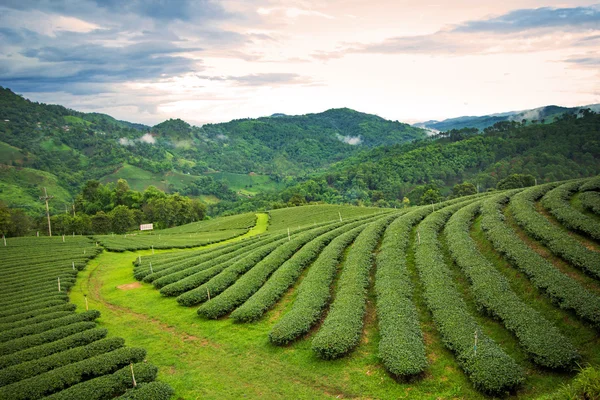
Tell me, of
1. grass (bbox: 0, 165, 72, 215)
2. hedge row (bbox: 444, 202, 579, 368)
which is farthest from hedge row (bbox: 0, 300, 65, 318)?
grass (bbox: 0, 165, 72, 215)

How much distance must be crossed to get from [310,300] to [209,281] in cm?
1138

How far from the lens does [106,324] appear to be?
2659 cm

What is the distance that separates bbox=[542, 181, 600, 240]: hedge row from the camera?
2336cm

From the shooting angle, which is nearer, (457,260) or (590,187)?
(457,260)

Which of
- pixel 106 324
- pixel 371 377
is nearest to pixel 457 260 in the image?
pixel 371 377

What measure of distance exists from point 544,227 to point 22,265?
53940 millimetres

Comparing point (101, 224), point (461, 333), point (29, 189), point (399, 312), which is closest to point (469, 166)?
point (101, 224)

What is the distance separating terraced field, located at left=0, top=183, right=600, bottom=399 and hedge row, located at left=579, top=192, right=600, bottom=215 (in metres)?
0.15

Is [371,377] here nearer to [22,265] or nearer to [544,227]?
[544,227]

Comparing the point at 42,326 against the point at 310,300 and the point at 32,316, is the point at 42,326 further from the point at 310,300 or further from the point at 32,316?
the point at 310,300

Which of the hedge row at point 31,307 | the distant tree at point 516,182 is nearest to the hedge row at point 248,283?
the hedge row at point 31,307

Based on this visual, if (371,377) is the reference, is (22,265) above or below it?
above

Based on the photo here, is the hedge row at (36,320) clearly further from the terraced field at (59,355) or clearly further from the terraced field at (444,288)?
the terraced field at (444,288)

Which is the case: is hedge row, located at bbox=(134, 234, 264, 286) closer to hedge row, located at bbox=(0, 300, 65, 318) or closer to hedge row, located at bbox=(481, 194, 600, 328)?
hedge row, located at bbox=(0, 300, 65, 318)
